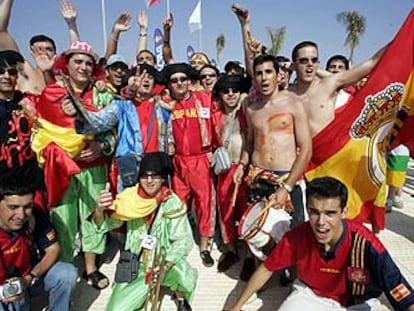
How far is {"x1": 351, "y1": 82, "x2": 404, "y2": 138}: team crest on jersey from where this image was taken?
3309 millimetres

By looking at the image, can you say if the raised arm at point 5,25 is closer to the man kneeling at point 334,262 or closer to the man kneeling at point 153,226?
the man kneeling at point 153,226

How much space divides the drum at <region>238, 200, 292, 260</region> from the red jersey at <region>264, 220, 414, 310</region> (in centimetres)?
44

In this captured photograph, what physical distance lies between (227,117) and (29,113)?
1.84m

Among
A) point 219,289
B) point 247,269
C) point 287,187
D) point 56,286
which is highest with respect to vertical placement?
point 287,187

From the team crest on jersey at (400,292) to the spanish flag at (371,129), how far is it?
129 cm

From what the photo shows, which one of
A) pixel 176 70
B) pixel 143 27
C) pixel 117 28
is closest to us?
pixel 176 70

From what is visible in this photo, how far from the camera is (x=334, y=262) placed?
244 cm

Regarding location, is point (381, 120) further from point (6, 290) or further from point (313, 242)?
point (6, 290)

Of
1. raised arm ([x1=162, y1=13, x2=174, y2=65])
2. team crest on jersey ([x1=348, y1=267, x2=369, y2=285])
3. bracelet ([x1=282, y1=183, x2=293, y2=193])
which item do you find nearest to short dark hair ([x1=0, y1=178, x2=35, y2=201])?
bracelet ([x1=282, y1=183, x2=293, y2=193])

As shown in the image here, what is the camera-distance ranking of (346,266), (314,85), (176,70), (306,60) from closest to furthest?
(346,266) → (306,60) → (314,85) → (176,70)

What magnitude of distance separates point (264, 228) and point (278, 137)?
75cm

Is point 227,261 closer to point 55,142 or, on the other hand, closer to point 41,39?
point 55,142

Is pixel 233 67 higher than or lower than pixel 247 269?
higher

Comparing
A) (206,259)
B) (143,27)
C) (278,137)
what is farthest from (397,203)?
(143,27)
